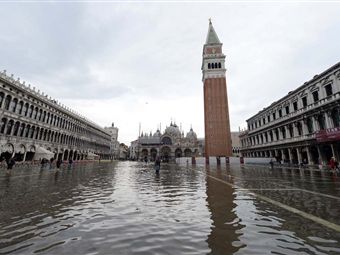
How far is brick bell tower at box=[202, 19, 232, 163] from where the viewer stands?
56.6m

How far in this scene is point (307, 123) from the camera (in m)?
32.2

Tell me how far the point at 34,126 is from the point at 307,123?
49106 millimetres

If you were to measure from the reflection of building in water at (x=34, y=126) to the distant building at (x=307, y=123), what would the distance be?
43.3 metres

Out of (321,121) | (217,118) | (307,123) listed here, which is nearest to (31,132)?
(217,118)

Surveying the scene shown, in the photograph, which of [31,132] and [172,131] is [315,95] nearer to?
[31,132]

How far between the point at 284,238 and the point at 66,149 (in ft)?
191

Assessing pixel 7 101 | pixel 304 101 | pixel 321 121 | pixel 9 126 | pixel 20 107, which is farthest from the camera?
pixel 20 107

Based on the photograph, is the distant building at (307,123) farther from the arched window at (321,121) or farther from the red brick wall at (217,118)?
the red brick wall at (217,118)

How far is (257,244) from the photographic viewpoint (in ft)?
13.0

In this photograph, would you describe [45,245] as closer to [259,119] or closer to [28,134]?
[28,134]

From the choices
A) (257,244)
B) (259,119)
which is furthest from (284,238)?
(259,119)

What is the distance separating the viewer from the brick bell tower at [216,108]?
186 ft

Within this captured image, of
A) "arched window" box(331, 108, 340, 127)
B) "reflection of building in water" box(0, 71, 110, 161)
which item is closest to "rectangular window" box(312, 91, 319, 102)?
"arched window" box(331, 108, 340, 127)

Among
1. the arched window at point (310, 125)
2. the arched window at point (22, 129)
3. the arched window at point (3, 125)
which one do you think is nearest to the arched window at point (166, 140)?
the arched window at point (22, 129)
